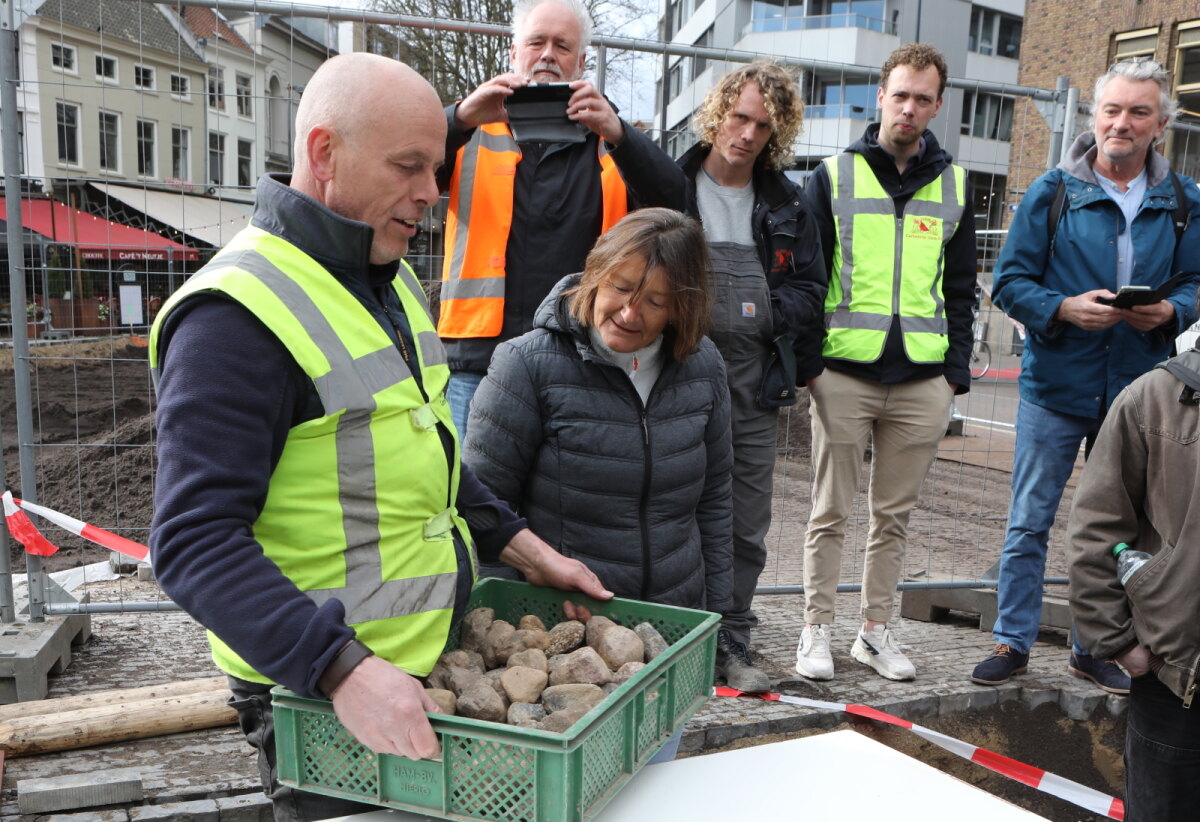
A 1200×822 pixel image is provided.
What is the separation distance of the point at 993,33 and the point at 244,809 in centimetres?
4836

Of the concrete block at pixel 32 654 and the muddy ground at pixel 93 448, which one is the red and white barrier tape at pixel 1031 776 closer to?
the concrete block at pixel 32 654

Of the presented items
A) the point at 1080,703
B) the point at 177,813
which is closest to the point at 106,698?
the point at 177,813

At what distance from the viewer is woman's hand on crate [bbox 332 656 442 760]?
1470 mm

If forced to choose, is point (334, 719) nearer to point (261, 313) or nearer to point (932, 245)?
point (261, 313)

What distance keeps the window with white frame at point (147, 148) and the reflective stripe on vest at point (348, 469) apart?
8.96 feet

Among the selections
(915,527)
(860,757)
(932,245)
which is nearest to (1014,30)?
(915,527)

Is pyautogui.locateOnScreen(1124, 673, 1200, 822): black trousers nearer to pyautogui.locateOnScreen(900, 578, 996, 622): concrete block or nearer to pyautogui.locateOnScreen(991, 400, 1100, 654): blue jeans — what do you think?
pyautogui.locateOnScreen(991, 400, 1100, 654): blue jeans

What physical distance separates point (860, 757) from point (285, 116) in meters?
3.28

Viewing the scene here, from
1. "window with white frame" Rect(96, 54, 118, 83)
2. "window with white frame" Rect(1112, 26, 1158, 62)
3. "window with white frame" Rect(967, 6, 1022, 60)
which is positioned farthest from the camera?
"window with white frame" Rect(967, 6, 1022, 60)

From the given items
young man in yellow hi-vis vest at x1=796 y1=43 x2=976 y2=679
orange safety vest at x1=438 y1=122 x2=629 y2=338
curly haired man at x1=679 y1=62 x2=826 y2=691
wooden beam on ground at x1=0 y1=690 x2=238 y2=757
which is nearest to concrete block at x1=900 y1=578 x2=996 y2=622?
young man in yellow hi-vis vest at x1=796 y1=43 x2=976 y2=679

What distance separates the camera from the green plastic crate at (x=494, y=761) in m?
1.45

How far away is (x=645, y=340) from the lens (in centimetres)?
266

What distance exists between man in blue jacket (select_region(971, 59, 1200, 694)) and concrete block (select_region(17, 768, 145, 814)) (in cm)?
338

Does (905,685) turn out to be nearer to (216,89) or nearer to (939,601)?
(939,601)
